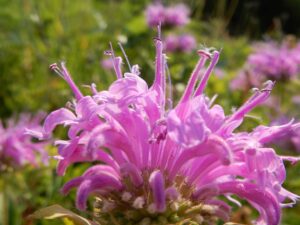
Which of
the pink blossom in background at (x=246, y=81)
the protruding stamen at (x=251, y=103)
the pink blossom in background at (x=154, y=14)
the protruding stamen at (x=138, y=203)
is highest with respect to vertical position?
the protruding stamen at (x=251, y=103)

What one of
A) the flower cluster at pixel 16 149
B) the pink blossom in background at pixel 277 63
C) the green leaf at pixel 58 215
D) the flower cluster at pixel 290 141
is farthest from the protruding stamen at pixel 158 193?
the pink blossom in background at pixel 277 63

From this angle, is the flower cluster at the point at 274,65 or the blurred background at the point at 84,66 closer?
the blurred background at the point at 84,66

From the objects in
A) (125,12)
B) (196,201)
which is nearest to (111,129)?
(196,201)

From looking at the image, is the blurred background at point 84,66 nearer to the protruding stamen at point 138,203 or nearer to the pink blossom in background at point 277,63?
the pink blossom in background at point 277,63

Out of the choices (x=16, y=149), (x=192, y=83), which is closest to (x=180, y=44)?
(x=16, y=149)

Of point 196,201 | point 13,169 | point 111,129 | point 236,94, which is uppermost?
point 111,129

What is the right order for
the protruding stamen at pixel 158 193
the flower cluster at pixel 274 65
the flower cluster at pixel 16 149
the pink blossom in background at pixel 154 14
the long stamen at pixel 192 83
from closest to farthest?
the protruding stamen at pixel 158 193 < the long stamen at pixel 192 83 < the flower cluster at pixel 16 149 < the flower cluster at pixel 274 65 < the pink blossom in background at pixel 154 14

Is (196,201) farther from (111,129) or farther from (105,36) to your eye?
(105,36)

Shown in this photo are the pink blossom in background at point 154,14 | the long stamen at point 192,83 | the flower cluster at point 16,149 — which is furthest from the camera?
the pink blossom in background at point 154,14
